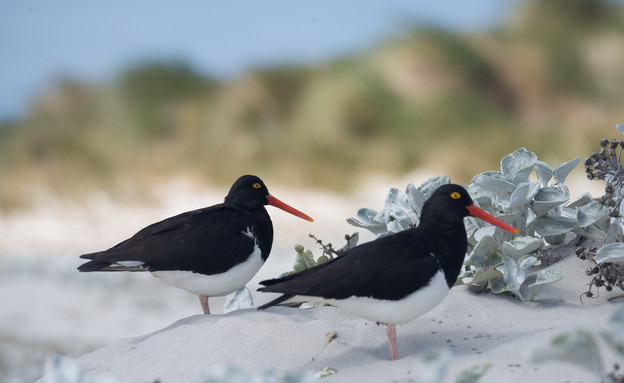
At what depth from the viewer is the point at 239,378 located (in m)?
2.02

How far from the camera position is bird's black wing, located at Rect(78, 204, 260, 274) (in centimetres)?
367

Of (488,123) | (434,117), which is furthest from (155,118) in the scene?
(488,123)

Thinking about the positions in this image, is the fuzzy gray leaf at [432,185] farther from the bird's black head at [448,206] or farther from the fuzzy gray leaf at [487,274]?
the bird's black head at [448,206]

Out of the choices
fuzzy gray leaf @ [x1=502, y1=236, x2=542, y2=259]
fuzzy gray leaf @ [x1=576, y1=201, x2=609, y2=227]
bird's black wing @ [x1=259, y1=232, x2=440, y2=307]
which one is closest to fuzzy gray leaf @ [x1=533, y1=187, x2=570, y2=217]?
fuzzy gray leaf @ [x1=576, y1=201, x2=609, y2=227]

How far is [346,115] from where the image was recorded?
14172 millimetres

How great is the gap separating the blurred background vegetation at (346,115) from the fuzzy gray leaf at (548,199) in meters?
8.57

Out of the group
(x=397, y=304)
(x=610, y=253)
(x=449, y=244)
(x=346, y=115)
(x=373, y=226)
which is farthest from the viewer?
(x=346, y=115)

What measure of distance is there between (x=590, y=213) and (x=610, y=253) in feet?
0.90

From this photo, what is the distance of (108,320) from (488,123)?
902 centimetres

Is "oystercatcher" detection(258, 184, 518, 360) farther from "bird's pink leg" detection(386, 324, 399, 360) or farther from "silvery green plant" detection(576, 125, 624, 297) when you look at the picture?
"silvery green plant" detection(576, 125, 624, 297)

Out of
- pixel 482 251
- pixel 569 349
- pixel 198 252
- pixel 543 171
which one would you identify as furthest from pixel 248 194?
pixel 569 349

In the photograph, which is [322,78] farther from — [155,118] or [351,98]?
[155,118]

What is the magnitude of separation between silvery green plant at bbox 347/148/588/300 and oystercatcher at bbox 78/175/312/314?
0.65 metres

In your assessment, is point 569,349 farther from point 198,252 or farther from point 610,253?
point 198,252
